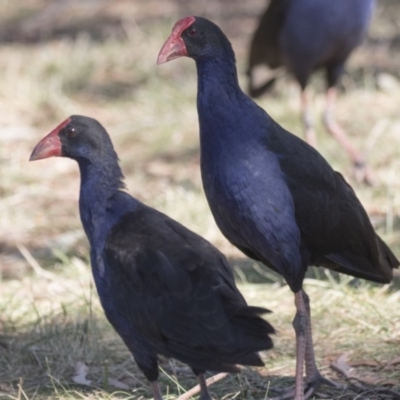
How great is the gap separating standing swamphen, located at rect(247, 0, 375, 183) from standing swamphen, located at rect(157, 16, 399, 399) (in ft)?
9.58

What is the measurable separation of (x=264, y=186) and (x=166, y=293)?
0.54 m

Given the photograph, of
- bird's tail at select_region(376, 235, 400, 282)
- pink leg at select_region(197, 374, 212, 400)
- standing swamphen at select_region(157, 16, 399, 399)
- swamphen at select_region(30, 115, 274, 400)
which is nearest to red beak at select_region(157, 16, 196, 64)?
standing swamphen at select_region(157, 16, 399, 399)

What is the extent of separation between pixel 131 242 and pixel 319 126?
4319 millimetres

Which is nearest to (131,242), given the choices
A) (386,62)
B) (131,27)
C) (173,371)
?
(173,371)

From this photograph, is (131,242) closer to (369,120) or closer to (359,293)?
(359,293)

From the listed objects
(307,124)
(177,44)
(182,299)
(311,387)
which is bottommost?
(311,387)

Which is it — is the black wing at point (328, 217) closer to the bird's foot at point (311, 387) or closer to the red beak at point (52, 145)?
the bird's foot at point (311, 387)

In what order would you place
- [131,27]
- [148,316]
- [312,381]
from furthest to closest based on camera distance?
[131,27]
[312,381]
[148,316]

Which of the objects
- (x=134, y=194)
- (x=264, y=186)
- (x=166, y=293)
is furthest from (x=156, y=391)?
(x=134, y=194)

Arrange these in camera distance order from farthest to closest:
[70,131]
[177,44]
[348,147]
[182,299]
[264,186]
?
[348,147] → [70,131] → [177,44] → [264,186] → [182,299]

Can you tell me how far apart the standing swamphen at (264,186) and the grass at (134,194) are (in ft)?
2.00

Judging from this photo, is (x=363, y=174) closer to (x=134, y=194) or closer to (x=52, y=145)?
(x=134, y=194)

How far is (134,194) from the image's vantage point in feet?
24.1

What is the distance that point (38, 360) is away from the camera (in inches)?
189
